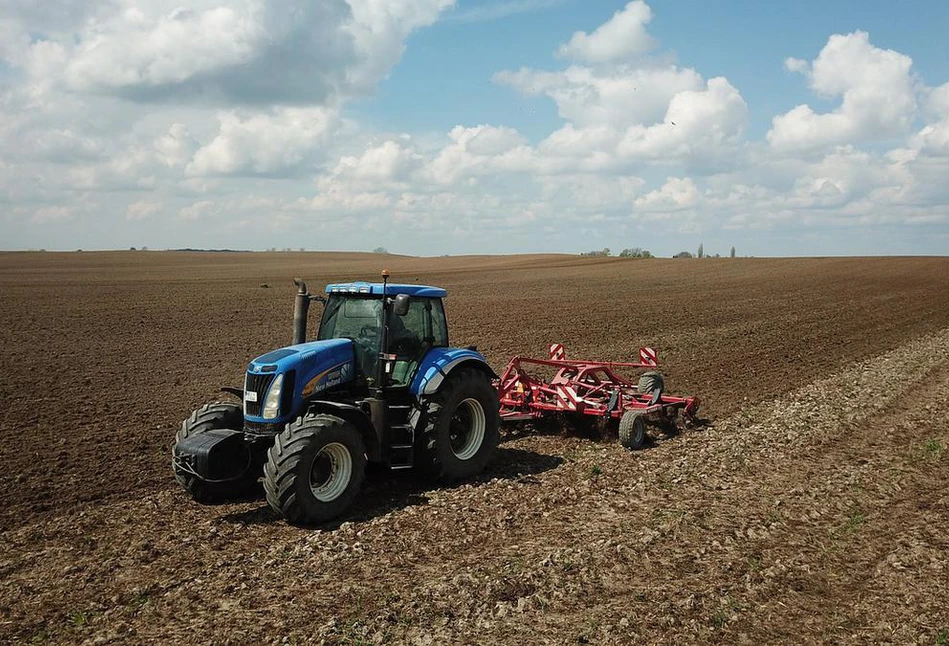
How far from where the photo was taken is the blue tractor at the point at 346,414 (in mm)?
6850

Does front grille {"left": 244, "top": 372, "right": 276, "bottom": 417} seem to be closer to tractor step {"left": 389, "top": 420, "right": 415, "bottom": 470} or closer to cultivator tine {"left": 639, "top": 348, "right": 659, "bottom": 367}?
tractor step {"left": 389, "top": 420, "right": 415, "bottom": 470}

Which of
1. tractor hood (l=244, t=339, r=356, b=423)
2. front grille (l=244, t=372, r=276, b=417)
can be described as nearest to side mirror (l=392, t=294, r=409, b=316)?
tractor hood (l=244, t=339, r=356, b=423)

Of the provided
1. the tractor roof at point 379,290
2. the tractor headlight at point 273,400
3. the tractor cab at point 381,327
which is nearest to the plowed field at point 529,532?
the tractor headlight at point 273,400

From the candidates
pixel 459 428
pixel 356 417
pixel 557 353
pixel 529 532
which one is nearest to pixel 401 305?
pixel 356 417

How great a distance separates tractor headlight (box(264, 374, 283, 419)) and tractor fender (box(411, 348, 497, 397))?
1.43m

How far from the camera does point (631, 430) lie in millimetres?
9617

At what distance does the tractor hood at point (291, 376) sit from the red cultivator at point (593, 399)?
10.2 ft

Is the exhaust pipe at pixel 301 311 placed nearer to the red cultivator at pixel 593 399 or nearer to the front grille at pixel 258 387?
the front grille at pixel 258 387

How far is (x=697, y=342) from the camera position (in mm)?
19203

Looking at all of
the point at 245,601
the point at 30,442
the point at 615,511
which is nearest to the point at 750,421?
the point at 615,511

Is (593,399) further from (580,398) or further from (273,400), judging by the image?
(273,400)

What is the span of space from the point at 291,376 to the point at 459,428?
2057 mm

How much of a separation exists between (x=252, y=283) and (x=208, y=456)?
37.7 meters

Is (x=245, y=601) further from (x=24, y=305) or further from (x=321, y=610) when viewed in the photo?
(x=24, y=305)
